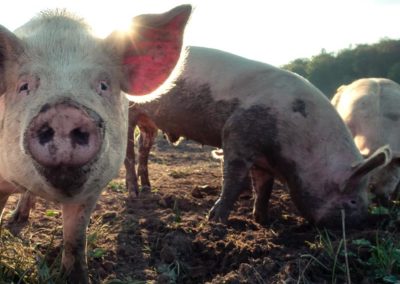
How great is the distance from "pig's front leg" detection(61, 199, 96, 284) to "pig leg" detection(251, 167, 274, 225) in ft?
6.75

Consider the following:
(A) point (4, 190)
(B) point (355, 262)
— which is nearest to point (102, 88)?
(A) point (4, 190)

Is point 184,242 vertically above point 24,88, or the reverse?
point 24,88

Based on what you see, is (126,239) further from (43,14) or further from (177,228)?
(43,14)

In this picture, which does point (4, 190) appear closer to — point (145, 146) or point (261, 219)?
point (261, 219)

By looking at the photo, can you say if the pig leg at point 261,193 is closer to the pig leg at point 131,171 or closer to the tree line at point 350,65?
the pig leg at point 131,171

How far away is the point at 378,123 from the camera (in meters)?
5.73

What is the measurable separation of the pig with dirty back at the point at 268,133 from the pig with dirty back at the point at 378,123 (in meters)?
0.54

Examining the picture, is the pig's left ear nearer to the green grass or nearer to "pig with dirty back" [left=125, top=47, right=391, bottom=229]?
the green grass

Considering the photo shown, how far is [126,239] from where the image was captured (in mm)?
4148

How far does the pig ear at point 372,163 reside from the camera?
13.6 feet

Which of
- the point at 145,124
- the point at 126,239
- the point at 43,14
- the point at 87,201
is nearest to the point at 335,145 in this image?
the point at 126,239

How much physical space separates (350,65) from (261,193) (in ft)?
56.6

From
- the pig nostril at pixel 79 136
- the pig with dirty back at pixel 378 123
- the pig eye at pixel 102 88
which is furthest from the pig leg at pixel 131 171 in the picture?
the pig nostril at pixel 79 136

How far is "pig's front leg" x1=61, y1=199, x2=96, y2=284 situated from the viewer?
132 inches
